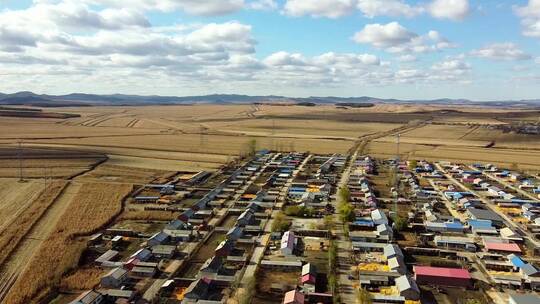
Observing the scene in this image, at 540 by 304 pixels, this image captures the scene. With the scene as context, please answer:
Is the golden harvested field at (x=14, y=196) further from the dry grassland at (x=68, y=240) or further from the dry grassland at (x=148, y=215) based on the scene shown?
Answer: the dry grassland at (x=148, y=215)

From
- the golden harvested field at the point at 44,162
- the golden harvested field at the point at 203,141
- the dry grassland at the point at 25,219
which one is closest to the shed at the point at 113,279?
the dry grassland at the point at 25,219

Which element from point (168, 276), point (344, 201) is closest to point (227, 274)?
point (168, 276)

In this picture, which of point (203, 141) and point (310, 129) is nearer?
point (203, 141)

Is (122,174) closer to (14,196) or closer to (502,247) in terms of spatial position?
(14,196)

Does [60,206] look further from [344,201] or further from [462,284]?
[462,284]

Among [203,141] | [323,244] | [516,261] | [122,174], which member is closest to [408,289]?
[323,244]

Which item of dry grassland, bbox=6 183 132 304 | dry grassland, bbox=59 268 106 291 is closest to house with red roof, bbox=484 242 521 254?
dry grassland, bbox=59 268 106 291
